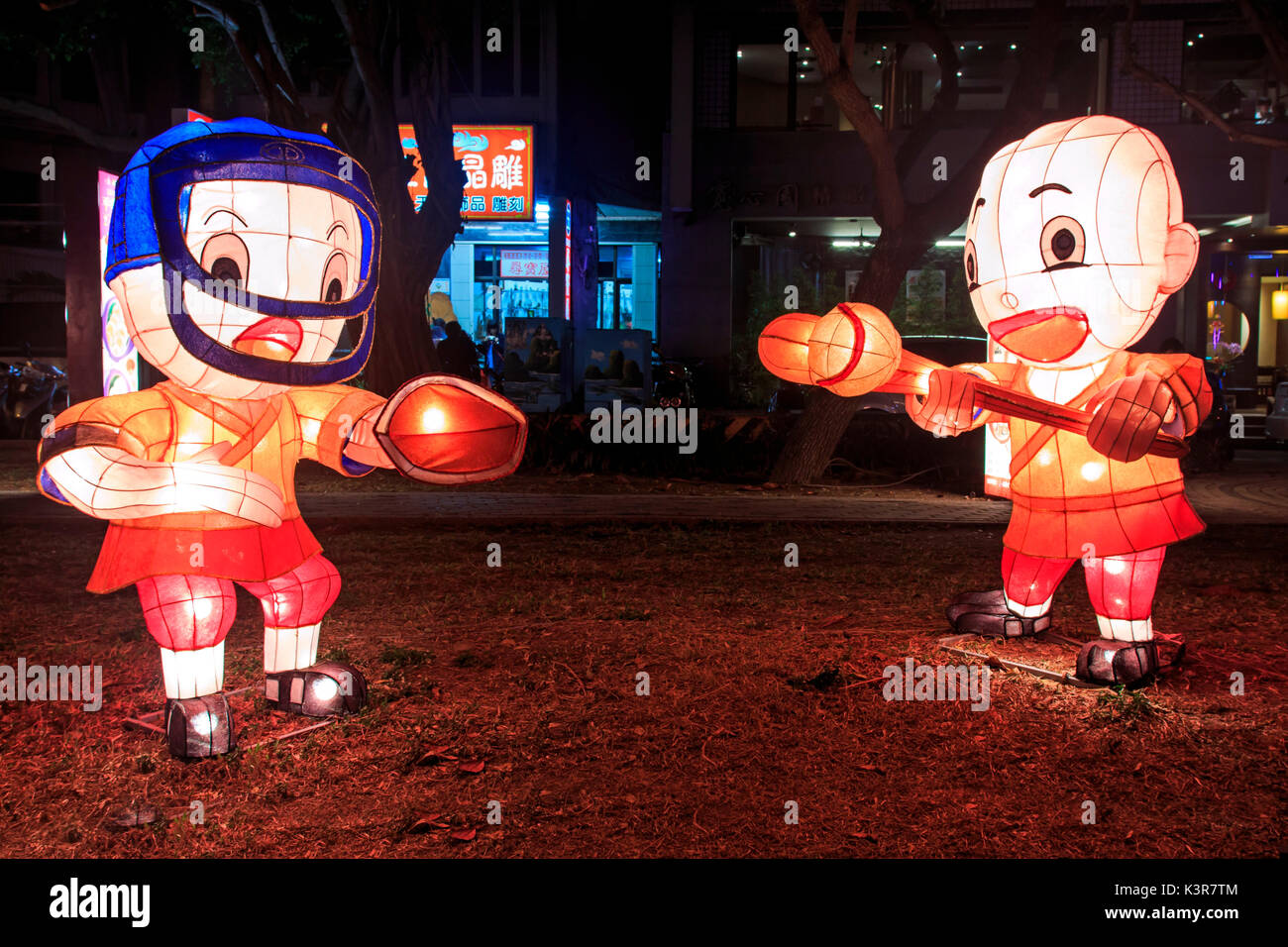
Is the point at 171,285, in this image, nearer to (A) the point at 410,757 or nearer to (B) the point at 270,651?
(B) the point at 270,651

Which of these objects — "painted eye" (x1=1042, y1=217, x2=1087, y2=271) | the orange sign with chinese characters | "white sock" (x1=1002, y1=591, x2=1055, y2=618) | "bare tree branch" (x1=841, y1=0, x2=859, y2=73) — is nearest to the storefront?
the orange sign with chinese characters

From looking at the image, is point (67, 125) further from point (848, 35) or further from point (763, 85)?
point (763, 85)

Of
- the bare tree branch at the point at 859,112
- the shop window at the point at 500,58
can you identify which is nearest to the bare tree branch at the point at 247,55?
the bare tree branch at the point at 859,112

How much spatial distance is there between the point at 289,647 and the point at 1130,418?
130 inches

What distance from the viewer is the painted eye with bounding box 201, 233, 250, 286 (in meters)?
3.64

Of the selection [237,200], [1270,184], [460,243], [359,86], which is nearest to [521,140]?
[460,243]

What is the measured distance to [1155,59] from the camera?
62.4 ft

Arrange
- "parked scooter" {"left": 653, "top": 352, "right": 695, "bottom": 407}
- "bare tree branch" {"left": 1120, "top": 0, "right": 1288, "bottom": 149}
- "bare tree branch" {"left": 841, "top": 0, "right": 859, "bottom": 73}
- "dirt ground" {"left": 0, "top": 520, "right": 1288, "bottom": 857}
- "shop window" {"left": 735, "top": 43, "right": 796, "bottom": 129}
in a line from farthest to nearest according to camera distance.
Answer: "shop window" {"left": 735, "top": 43, "right": 796, "bottom": 129} → "parked scooter" {"left": 653, "top": 352, "right": 695, "bottom": 407} → "bare tree branch" {"left": 1120, "top": 0, "right": 1288, "bottom": 149} → "bare tree branch" {"left": 841, "top": 0, "right": 859, "bottom": 73} → "dirt ground" {"left": 0, "top": 520, "right": 1288, "bottom": 857}

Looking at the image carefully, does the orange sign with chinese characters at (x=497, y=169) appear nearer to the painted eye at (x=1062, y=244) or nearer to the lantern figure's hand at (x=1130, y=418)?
the painted eye at (x=1062, y=244)

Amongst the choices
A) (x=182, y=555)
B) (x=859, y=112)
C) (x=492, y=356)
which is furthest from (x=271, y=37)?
(x=492, y=356)

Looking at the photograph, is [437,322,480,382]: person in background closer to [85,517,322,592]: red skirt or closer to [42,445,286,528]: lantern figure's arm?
[85,517,322,592]: red skirt

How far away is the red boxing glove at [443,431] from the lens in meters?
3.46

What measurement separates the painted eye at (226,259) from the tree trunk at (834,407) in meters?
7.80

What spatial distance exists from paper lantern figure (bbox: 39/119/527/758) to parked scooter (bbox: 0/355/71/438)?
607 inches
